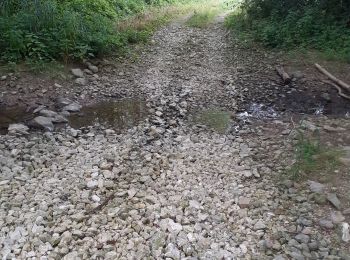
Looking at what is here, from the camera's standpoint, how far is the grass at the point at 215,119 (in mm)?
6782

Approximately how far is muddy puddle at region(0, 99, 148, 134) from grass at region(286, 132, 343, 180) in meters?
3.08

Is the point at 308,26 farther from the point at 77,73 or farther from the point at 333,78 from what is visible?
the point at 77,73

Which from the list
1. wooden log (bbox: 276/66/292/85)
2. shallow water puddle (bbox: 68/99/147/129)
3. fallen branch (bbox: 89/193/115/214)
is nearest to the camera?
fallen branch (bbox: 89/193/115/214)

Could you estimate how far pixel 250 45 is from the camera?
11547mm

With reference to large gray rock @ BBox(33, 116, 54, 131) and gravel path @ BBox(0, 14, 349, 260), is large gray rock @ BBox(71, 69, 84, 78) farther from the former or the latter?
gravel path @ BBox(0, 14, 349, 260)

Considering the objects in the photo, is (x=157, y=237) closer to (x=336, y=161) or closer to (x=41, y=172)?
(x=41, y=172)

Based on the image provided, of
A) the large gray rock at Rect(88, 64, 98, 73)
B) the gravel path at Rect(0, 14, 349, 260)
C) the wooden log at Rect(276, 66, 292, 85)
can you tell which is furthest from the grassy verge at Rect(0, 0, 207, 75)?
the wooden log at Rect(276, 66, 292, 85)

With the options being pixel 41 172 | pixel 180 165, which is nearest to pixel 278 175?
pixel 180 165

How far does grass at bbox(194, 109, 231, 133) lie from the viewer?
6.78 m

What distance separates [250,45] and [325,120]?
5.52m

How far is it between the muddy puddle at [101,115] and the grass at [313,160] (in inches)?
121

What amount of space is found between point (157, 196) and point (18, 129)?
10.1 feet

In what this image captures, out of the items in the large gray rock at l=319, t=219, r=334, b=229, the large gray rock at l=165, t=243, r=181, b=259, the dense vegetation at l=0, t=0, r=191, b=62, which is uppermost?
the dense vegetation at l=0, t=0, r=191, b=62

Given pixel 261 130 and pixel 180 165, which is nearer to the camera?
pixel 180 165
